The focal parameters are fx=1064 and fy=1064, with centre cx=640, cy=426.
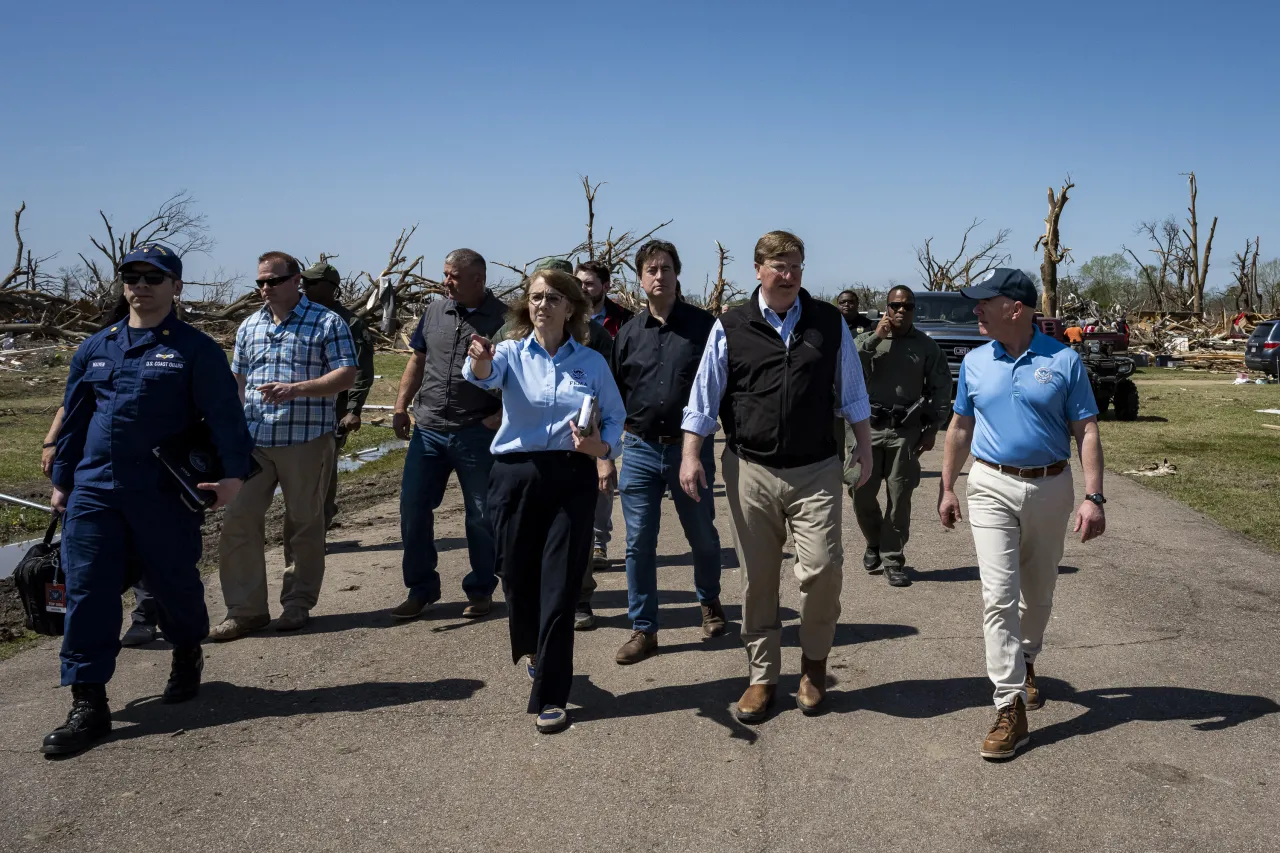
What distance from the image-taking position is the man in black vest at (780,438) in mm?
4621

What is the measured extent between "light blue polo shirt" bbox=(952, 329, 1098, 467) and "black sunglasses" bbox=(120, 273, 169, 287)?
3.60 metres

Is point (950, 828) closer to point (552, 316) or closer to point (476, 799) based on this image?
point (476, 799)

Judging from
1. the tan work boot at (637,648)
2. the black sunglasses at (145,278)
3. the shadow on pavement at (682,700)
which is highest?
the black sunglasses at (145,278)

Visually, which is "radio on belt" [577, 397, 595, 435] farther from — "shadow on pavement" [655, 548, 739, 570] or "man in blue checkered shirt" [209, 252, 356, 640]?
"shadow on pavement" [655, 548, 739, 570]

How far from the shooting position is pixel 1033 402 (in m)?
4.40

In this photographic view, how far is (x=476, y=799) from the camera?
3.90m

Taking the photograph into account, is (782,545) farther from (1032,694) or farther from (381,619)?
(381,619)

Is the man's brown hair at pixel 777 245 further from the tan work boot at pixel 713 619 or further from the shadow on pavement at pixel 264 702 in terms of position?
the shadow on pavement at pixel 264 702

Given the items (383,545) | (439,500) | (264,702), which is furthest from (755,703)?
(383,545)

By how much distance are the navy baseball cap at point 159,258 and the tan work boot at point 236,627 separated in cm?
210

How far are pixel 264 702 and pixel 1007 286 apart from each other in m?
3.80

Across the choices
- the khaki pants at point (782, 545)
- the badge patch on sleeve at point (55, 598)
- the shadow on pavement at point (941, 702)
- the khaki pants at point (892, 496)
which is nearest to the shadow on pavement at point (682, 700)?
the shadow on pavement at point (941, 702)

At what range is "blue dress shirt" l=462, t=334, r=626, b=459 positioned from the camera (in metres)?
4.63

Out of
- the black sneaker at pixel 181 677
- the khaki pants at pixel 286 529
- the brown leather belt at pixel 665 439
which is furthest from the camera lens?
the khaki pants at pixel 286 529
